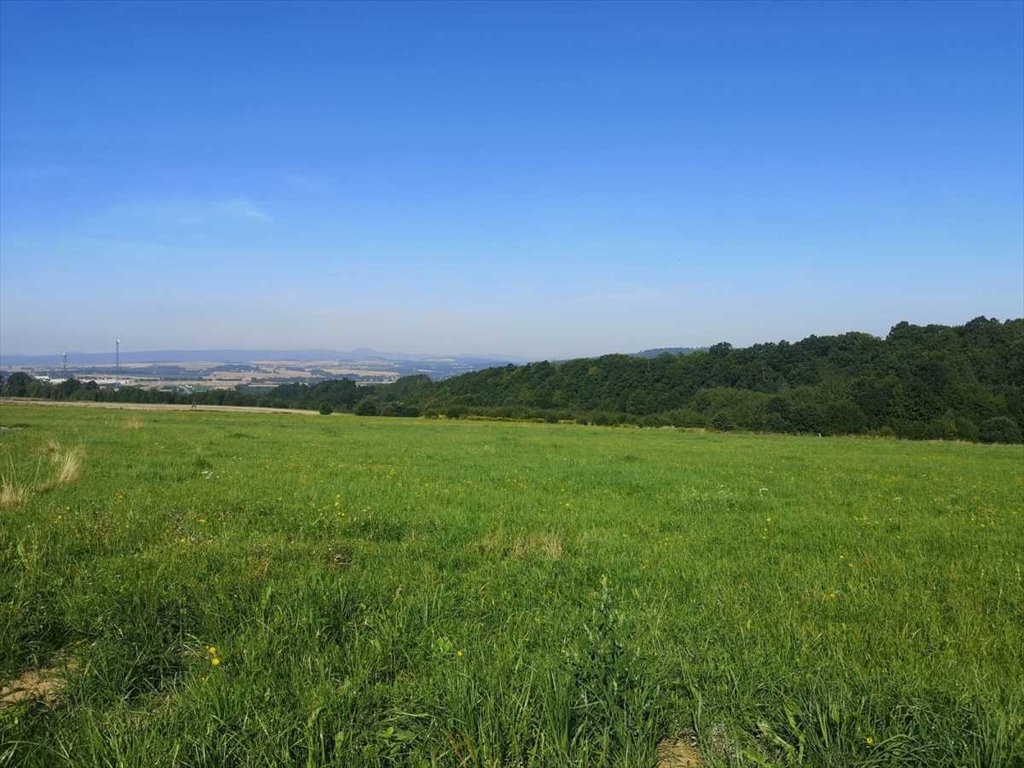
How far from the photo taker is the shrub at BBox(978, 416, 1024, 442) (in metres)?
50.1

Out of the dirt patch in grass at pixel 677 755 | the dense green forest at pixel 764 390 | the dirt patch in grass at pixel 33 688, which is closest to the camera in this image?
the dirt patch in grass at pixel 677 755

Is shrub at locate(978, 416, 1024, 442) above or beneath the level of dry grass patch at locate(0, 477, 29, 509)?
beneath

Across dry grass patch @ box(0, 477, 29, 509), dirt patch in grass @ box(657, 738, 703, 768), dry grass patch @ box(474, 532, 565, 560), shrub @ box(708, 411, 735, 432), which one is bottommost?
shrub @ box(708, 411, 735, 432)

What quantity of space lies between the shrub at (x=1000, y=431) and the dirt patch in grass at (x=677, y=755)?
62315 mm

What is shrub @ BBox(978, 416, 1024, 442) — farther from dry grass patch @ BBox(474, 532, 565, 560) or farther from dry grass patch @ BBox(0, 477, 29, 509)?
dry grass patch @ BBox(0, 477, 29, 509)

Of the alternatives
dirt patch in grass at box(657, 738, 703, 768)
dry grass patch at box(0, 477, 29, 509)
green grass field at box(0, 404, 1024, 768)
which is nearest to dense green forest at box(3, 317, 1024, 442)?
green grass field at box(0, 404, 1024, 768)

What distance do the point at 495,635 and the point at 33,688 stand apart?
2.64 m

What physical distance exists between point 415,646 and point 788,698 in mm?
2181

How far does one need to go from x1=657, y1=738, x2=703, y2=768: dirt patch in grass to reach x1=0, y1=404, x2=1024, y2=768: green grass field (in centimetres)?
2

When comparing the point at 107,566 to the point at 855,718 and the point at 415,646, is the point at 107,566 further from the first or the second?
the point at 855,718

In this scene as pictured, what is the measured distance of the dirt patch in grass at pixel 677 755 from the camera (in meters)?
2.66

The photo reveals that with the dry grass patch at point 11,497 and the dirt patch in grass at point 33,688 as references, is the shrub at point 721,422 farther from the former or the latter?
the dirt patch in grass at point 33,688

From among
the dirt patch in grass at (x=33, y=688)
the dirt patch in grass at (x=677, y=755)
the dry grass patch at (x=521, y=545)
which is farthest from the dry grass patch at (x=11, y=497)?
the dirt patch in grass at (x=677, y=755)

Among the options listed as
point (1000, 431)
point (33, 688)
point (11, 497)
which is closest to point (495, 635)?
point (33, 688)
